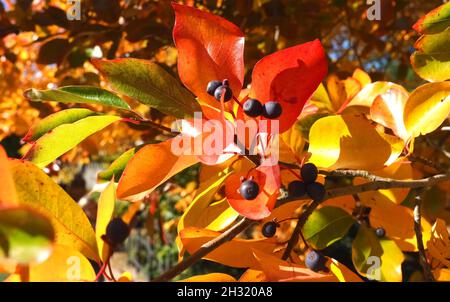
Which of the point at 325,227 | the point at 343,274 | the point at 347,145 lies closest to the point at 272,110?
the point at 347,145

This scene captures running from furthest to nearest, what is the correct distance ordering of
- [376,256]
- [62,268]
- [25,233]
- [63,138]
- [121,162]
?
[376,256] → [121,162] → [63,138] → [62,268] → [25,233]

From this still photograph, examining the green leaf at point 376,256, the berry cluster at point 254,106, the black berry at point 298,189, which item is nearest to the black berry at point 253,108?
the berry cluster at point 254,106

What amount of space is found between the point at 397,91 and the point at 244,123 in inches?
12.8

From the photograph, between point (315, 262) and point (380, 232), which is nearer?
point (315, 262)

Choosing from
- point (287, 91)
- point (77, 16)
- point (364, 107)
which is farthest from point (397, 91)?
point (77, 16)

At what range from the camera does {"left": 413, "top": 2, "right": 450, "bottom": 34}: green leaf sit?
2.02 feet

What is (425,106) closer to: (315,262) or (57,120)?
(315,262)

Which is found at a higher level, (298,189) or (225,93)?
(225,93)

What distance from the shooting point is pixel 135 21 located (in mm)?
Result: 1303

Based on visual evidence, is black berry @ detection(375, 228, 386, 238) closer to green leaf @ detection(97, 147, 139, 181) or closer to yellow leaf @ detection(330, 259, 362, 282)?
yellow leaf @ detection(330, 259, 362, 282)

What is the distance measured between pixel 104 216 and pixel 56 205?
56mm

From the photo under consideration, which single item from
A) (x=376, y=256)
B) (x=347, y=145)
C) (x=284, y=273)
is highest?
(x=347, y=145)

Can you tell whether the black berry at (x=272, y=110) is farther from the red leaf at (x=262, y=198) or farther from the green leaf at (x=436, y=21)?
the green leaf at (x=436, y=21)

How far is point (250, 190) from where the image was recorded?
48cm
